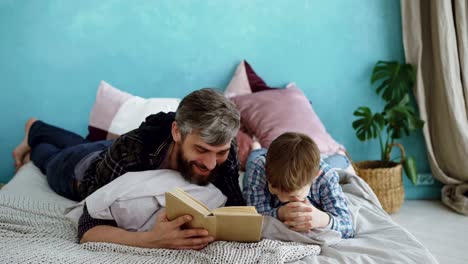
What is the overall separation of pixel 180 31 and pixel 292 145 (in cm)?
172

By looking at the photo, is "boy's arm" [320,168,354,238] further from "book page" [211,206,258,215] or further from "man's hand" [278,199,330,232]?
"book page" [211,206,258,215]

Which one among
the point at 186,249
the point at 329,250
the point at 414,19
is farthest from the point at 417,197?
the point at 186,249

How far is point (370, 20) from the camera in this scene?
3.35 meters

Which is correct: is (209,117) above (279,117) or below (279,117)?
above

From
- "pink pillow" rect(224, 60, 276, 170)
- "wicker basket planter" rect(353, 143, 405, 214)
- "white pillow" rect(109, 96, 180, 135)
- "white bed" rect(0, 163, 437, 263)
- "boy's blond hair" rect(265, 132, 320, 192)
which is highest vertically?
"pink pillow" rect(224, 60, 276, 170)

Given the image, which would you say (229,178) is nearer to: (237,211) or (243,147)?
(237,211)

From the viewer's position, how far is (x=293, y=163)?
66.4 inches

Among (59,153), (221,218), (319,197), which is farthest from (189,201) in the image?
(59,153)

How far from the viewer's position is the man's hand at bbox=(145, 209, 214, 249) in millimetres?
1664

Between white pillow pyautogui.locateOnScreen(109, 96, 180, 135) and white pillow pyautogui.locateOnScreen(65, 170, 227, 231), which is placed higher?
white pillow pyautogui.locateOnScreen(109, 96, 180, 135)

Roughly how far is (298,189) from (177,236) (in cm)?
40

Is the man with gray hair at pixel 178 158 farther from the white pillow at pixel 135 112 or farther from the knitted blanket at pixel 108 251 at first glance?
the white pillow at pixel 135 112

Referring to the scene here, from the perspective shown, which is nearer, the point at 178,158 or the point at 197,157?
the point at 197,157

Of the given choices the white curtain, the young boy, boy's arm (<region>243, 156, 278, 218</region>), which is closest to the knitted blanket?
the young boy
